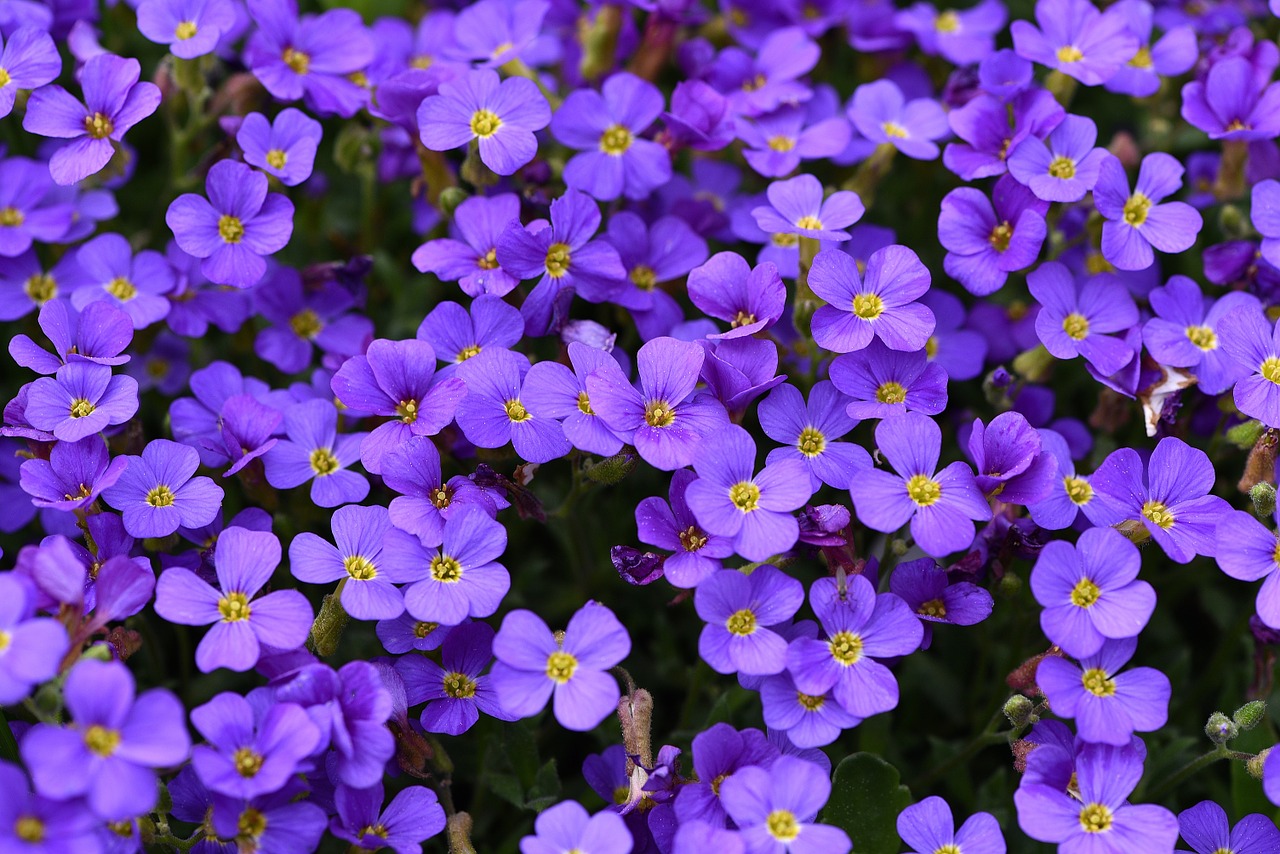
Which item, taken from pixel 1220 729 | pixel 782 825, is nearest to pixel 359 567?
pixel 782 825

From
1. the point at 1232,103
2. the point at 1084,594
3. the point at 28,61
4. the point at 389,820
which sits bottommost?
the point at 389,820

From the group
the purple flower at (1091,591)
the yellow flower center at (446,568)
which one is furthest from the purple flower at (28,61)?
the purple flower at (1091,591)

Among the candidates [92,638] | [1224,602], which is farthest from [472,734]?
[1224,602]

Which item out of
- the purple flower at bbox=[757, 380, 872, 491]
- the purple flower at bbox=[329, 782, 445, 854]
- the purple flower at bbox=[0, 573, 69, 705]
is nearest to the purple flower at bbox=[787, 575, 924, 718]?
the purple flower at bbox=[757, 380, 872, 491]

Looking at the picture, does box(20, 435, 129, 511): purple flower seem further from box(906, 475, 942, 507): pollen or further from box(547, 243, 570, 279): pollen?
box(906, 475, 942, 507): pollen

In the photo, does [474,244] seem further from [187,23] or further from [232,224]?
[187,23]

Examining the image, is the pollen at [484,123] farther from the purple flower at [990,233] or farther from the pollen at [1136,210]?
the pollen at [1136,210]
